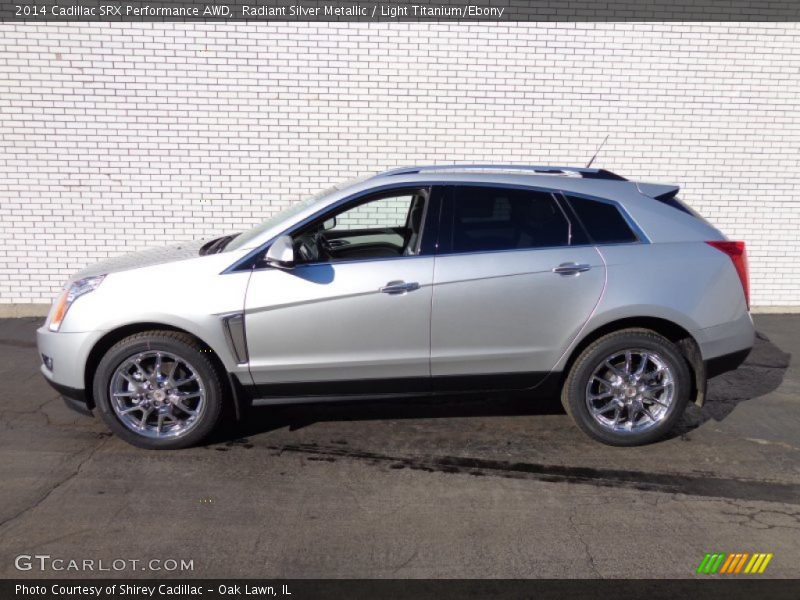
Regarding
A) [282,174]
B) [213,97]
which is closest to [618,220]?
[282,174]

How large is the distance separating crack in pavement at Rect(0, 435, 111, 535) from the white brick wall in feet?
12.7

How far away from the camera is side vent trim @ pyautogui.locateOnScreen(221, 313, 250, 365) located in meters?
4.38

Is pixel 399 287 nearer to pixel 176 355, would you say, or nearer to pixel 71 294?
pixel 176 355

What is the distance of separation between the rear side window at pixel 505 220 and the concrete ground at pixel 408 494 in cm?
121

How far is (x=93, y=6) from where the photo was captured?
7578 millimetres

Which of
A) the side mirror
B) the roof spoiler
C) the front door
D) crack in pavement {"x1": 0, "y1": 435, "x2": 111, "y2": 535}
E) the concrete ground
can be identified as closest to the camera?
the concrete ground

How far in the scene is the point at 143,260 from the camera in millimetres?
4742

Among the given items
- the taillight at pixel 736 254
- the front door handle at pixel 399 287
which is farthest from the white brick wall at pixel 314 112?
the front door handle at pixel 399 287

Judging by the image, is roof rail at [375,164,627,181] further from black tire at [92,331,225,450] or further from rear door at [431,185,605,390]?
black tire at [92,331,225,450]

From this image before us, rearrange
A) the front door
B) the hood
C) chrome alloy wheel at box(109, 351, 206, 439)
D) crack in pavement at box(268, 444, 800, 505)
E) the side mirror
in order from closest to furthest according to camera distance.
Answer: crack in pavement at box(268, 444, 800, 505), the side mirror, the front door, chrome alloy wheel at box(109, 351, 206, 439), the hood

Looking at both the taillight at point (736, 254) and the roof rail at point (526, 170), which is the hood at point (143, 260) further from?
the taillight at point (736, 254)

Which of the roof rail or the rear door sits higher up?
the roof rail
